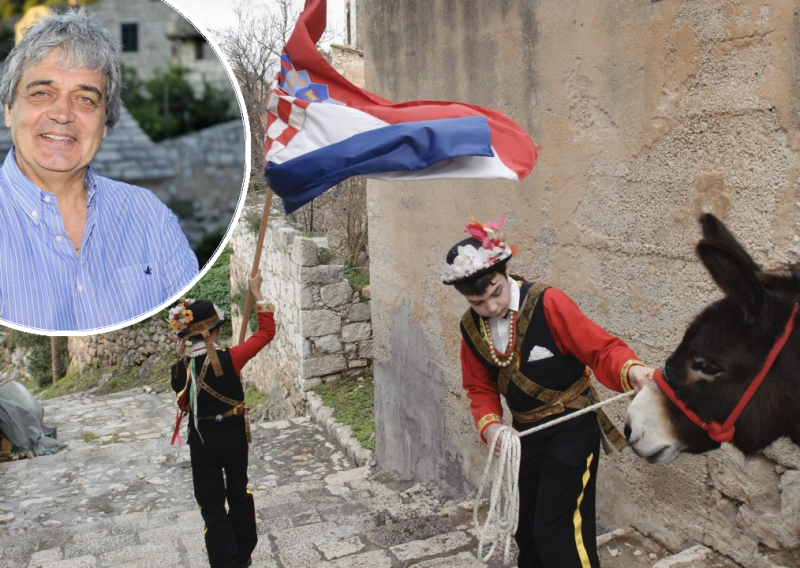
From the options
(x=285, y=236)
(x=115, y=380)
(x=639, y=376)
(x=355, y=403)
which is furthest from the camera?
(x=115, y=380)

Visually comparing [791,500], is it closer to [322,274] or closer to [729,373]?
[729,373]

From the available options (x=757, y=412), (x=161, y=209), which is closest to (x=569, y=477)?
(x=757, y=412)

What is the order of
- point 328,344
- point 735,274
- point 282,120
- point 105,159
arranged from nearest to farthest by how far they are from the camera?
1. point 735,274
2. point 105,159
3. point 282,120
4. point 328,344

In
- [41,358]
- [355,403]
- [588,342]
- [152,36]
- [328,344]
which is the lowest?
[41,358]

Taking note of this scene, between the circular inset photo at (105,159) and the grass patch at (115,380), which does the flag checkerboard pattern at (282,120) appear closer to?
the circular inset photo at (105,159)

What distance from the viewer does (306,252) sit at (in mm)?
9758

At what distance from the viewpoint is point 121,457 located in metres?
9.04

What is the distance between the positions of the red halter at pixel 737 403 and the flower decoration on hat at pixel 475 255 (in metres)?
0.77

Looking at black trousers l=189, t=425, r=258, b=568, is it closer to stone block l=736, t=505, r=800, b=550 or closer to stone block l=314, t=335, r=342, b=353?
stone block l=736, t=505, r=800, b=550

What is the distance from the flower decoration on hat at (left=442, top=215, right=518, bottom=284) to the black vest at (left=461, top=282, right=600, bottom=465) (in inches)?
9.8

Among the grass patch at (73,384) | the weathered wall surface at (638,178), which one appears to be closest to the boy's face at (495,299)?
the weathered wall surface at (638,178)

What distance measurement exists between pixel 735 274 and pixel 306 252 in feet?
25.7

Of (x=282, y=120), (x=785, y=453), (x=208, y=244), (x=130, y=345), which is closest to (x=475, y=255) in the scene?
(x=208, y=244)

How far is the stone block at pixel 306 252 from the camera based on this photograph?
9758 mm
